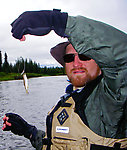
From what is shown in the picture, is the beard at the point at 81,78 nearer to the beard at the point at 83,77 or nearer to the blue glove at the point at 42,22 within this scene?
the beard at the point at 83,77

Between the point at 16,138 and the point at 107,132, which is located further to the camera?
the point at 16,138

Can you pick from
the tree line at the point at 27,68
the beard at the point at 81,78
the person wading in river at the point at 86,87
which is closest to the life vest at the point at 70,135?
the person wading in river at the point at 86,87

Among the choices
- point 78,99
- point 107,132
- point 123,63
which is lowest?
point 107,132

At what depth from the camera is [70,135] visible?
244cm

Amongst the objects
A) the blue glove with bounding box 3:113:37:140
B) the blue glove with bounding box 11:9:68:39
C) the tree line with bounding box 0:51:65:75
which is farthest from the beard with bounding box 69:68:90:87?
the tree line with bounding box 0:51:65:75

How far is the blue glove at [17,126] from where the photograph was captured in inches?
121

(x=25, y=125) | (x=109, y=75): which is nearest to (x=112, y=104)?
(x=109, y=75)

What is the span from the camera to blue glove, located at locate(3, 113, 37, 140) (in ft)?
10.1

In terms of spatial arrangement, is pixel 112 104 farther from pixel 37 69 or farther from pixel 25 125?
pixel 37 69

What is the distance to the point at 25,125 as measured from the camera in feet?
10.4

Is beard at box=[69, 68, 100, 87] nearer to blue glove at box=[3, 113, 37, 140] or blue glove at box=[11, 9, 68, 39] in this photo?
blue glove at box=[11, 9, 68, 39]

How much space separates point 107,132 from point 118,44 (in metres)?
1.00

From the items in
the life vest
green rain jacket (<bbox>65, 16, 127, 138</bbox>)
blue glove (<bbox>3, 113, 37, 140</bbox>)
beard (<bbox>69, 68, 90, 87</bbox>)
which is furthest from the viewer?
blue glove (<bbox>3, 113, 37, 140</bbox>)

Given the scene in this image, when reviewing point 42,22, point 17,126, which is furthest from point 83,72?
point 17,126
